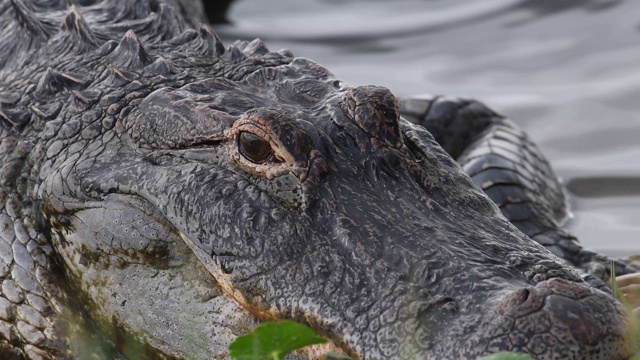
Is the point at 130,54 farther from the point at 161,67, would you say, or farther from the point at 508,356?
the point at 508,356

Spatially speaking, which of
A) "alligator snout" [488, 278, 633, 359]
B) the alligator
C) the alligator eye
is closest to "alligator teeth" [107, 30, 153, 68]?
the alligator

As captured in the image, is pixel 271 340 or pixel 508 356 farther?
pixel 271 340

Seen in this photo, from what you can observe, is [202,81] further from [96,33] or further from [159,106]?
[96,33]

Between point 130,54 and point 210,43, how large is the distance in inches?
13.2

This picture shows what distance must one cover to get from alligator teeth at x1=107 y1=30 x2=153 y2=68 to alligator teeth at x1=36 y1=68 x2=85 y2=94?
0.18 m

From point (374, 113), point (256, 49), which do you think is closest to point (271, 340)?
point (374, 113)

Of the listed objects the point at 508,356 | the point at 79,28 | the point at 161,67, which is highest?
the point at 79,28

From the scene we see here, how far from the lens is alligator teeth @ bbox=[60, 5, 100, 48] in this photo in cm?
470

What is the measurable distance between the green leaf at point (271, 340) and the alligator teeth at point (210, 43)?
1.86m

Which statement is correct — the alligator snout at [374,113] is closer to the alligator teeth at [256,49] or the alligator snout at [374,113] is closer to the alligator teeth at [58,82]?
the alligator teeth at [256,49]

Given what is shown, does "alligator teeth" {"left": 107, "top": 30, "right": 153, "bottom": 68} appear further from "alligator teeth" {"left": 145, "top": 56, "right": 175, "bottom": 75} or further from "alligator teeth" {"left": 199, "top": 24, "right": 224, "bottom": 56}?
"alligator teeth" {"left": 199, "top": 24, "right": 224, "bottom": 56}

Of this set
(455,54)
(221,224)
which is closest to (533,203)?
(221,224)

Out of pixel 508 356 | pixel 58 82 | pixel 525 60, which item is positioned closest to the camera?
pixel 508 356

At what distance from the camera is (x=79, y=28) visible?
475 centimetres
